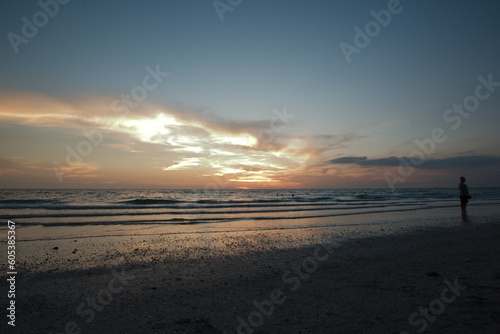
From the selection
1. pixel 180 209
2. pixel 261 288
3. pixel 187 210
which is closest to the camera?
pixel 261 288

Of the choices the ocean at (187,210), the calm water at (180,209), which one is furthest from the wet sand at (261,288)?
the calm water at (180,209)

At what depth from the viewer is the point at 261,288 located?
5.81 meters

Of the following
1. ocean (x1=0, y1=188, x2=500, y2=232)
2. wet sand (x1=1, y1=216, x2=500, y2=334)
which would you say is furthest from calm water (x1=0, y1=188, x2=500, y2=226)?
wet sand (x1=1, y1=216, x2=500, y2=334)

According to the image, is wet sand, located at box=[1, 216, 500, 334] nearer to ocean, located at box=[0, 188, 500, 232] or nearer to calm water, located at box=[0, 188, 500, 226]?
ocean, located at box=[0, 188, 500, 232]

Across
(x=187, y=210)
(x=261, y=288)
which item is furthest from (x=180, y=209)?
(x=261, y=288)

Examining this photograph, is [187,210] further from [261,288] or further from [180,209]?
[261,288]

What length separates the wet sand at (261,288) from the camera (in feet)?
13.9

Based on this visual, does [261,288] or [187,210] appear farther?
[187,210]

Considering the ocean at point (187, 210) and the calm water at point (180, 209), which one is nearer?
the ocean at point (187, 210)

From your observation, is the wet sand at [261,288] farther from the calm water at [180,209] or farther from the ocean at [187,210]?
the calm water at [180,209]

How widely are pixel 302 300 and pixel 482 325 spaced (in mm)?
2708

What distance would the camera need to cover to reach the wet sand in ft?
13.9

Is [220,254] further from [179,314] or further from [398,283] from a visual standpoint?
[398,283]

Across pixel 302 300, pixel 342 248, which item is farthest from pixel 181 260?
pixel 342 248
